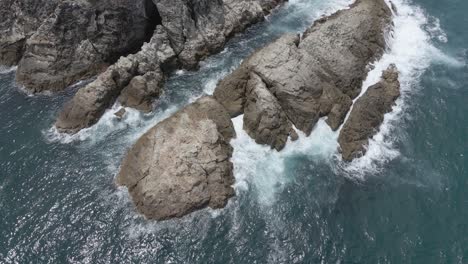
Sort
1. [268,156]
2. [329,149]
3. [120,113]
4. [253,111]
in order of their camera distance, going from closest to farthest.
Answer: [268,156] → [329,149] → [253,111] → [120,113]

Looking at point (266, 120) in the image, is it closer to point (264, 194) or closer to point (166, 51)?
point (264, 194)

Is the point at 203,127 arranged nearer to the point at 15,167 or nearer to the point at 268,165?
the point at 268,165

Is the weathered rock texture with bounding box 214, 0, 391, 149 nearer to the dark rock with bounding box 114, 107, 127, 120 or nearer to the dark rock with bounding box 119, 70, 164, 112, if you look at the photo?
the dark rock with bounding box 119, 70, 164, 112

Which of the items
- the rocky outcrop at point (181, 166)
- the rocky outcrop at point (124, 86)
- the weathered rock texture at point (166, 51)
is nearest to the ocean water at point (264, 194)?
the rocky outcrop at point (181, 166)

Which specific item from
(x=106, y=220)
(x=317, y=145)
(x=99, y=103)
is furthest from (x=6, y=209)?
(x=317, y=145)

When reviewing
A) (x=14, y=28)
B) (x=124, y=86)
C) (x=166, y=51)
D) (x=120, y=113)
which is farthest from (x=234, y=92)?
(x=14, y=28)

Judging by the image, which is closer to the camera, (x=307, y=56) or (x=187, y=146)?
(x=187, y=146)

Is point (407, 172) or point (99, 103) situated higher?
point (99, 103)
